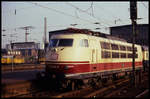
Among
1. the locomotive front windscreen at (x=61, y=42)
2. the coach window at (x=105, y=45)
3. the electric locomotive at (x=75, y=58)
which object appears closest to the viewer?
the electric locomotive at (x=75, y=58)

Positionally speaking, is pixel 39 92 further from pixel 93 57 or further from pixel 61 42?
pixel 93 57

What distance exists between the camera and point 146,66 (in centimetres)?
2709

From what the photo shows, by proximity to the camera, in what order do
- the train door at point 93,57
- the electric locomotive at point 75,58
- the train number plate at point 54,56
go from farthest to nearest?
the train door at point 93,57, the train number plate at point 54,56, the electric locomotive at point 75,58

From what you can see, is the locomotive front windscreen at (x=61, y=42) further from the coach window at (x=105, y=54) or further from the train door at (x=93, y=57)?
the coach window at (x=105, y=54)

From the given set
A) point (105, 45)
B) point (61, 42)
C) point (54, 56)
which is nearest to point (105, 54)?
point (105, 45)

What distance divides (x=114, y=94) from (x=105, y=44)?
456 cm

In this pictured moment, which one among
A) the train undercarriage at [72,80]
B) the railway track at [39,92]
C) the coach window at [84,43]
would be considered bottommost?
the railway track at [39,92]

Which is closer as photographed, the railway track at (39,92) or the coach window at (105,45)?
the railway track at (39,92)

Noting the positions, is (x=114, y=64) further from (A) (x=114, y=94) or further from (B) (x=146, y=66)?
(B) (x=146, y=66)

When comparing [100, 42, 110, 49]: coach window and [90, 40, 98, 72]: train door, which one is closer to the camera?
[90, 40, 98, 72]: train door

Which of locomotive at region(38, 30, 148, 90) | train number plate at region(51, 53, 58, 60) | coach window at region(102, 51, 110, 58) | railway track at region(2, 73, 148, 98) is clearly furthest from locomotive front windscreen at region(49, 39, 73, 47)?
coach window at region(102, 51, 110, 58)

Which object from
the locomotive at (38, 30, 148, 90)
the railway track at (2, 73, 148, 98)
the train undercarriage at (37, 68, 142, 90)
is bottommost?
the railway track at (2, 73, 148, 98)

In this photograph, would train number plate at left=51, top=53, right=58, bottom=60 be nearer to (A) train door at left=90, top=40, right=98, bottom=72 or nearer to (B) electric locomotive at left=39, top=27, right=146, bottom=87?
(B) electric locomotive at left=39, top=27, right=146, bottom=87

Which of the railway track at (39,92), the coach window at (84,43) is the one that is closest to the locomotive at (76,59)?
the coach window at (84,43)
